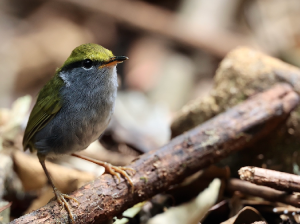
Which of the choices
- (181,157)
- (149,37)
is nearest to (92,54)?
(181,157)

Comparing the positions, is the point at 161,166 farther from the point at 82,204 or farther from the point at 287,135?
the point at 287,135

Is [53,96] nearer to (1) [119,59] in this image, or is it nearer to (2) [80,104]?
(2) [80,104]

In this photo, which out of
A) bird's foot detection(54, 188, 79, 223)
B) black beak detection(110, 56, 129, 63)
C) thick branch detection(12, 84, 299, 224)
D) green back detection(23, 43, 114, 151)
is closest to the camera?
bird's foot detection(54, 188, 79, 223)

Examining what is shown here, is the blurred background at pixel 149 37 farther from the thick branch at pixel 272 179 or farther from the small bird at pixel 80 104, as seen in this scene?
the thick branch at pixel 272 179

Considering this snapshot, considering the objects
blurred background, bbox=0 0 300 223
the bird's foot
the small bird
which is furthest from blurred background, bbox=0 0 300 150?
the bird's foot

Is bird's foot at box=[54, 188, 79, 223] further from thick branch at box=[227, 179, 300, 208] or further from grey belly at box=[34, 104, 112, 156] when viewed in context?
thick branch at box=[227, 179, 300, 208]

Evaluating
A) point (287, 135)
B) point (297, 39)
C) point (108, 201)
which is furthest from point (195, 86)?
point (108, 201)
